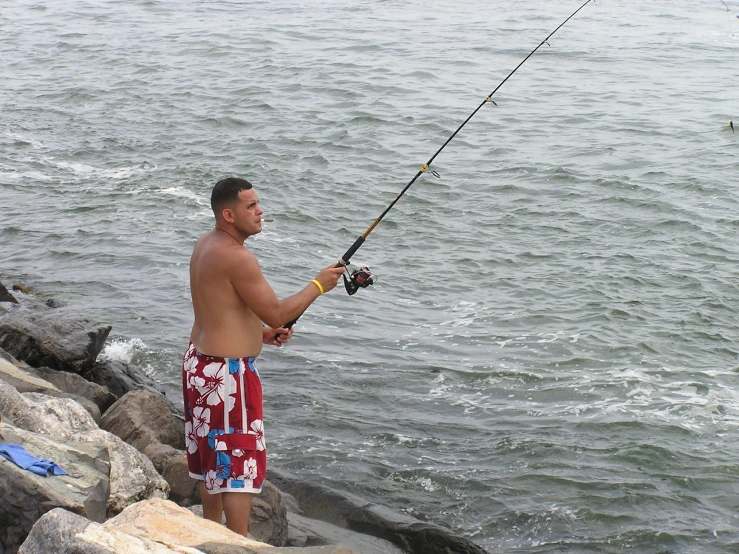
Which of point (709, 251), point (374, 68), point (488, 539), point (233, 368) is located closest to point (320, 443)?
point (488, 539)

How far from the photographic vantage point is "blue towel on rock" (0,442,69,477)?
367 cm

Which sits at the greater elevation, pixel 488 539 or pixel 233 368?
pixel 233 368

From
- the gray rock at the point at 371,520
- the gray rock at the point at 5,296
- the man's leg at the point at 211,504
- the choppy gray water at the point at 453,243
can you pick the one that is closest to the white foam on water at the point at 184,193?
the choppy gray water at the point at 453,243

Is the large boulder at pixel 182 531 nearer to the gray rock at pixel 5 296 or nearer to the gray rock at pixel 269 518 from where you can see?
the gray rock at pixel 269 518

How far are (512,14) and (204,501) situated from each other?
866 inches

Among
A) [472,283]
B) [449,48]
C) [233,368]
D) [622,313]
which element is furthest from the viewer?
[449,48]

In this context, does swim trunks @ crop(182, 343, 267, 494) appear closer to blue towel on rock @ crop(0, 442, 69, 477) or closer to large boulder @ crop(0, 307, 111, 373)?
blue towel on rock @ crop(0, 442, 69, 477)

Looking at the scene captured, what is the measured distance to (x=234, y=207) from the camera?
3770 mm

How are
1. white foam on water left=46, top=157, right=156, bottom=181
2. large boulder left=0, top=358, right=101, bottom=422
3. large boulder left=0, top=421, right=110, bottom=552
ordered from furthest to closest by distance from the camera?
white foam on water left=46, top=157, right=156, bottom=181
large boulder left=0, top=358, right=101, bottom=422
large boulder left=0, top=421, right=110, bottom=552

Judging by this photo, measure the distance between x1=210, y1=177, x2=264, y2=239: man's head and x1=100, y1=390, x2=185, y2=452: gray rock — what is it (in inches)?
73.1

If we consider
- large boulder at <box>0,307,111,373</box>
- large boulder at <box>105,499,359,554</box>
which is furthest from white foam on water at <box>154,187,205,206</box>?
large boulder at <box>105,499,359,554</box>

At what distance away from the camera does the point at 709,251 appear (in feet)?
31.8

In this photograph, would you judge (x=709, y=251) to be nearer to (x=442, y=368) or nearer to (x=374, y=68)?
(x=442, y=368)

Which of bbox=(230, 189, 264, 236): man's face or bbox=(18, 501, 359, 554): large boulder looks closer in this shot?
bbox=(18, 501, 359, 554): large boulder
